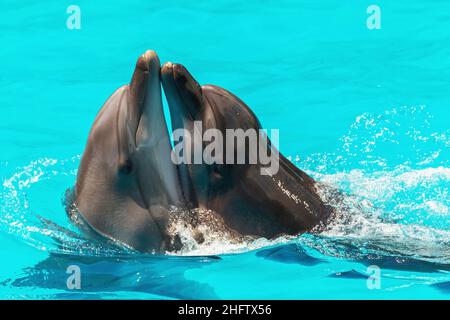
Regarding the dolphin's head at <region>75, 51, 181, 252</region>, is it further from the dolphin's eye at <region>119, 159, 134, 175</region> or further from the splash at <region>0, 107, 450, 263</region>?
the splash at <region>0, 107, 450, 263</region>

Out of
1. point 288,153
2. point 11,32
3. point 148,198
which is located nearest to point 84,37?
point 11,32

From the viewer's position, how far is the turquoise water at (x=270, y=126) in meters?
6.69

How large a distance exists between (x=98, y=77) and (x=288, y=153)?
303 cm

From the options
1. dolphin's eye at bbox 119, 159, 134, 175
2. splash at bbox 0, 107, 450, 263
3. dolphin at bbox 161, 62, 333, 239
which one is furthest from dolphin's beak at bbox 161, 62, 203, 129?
splash at bbox 0, 107, 450, 263

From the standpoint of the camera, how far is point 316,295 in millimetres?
6645

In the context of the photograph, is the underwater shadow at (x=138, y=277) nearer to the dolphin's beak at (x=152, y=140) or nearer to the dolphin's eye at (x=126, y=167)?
the dolphin's beak at (x=152, y=140)

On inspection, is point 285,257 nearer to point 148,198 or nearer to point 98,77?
point 148,198

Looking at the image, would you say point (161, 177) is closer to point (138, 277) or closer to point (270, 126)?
point (138, 277)

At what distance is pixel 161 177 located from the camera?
6410 millimetres

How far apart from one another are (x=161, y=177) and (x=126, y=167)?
0.85 ft

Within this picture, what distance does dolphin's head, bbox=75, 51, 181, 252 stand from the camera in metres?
6.25

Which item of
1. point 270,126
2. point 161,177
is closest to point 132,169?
point 161,177

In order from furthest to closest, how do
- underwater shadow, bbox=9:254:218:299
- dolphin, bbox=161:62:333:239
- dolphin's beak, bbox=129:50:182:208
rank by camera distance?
1. underwater shadow, bbox=9:254:218:299
2. dolphin, bbox=161:62:333:239
3. dolphin's beak, bbox=129:50:182:208

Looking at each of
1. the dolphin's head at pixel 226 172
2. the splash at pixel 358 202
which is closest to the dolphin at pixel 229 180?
the dolphin's head at pixel 226 172
